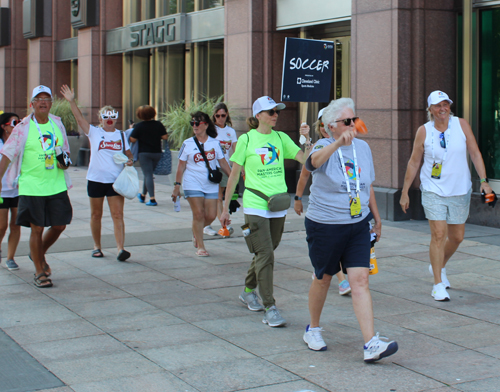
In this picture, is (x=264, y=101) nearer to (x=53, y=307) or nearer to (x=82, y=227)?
(x=53, y=307)

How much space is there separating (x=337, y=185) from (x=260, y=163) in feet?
4.20

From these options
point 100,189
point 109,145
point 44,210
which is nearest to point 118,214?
point 100,189

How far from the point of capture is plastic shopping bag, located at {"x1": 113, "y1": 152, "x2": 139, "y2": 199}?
27.1 feet

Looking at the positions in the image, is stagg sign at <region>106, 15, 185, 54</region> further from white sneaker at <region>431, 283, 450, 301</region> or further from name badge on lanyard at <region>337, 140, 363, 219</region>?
name badge on lanyard at <region>337, 140, 363, 219</region>

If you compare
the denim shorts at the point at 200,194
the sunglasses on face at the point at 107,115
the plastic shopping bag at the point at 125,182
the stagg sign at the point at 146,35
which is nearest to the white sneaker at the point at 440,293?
the denim shorts at the point at 200,194

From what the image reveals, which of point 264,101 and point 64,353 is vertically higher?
point 264,101

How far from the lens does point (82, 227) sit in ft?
36.2

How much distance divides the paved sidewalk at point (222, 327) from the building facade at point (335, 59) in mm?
2756

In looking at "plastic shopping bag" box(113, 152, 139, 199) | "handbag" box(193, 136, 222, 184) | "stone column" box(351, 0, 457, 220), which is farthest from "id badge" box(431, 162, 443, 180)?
"stone column" box(351, 0, 457, 220)

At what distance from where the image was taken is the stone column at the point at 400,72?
11047 millimetres

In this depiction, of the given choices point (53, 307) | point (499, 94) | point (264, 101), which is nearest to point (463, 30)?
point (499, 94)

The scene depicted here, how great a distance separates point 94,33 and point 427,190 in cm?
1817

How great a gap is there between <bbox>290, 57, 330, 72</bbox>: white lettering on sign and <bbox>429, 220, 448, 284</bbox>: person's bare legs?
259 cm

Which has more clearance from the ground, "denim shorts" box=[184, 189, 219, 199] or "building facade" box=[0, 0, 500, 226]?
"building facade" box=[0, 0, 500, 226]
